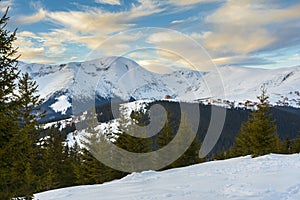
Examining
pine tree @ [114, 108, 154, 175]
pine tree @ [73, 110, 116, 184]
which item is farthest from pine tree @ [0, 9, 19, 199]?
pine tree @ [73, 110, 116, 184]

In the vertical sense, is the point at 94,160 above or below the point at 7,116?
below

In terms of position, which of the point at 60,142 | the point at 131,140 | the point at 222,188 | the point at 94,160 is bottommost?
the point at 222,188

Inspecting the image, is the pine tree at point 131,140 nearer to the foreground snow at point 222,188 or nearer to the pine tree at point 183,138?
the pine tree at point 183,138

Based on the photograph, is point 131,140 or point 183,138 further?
point 183,138

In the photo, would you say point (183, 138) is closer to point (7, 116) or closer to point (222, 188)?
point (222, 188)

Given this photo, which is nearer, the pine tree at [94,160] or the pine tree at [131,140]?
the pine tree at [131,140]

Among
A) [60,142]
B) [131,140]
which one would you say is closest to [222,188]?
[131,140]

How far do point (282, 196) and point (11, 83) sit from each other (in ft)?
30.9

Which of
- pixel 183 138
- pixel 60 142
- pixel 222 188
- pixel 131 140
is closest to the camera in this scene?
pixel 222 188

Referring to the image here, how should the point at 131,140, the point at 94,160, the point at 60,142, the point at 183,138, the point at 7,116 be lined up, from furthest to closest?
the point at 60,142
the point at 183,138
the point at 94,160
the point at 131,140
the point at 7,116

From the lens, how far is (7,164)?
8.91m

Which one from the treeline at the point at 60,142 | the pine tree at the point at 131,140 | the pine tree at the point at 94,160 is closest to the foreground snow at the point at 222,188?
the treeline at the point at 60,142

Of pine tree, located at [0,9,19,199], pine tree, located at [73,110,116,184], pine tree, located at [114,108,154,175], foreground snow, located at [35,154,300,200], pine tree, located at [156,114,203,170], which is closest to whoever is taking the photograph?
pine tree, located at [0,9,19,199]

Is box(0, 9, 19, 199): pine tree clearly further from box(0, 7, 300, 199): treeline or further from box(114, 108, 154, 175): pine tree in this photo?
box(114, 108, 154, 175): pine tree
